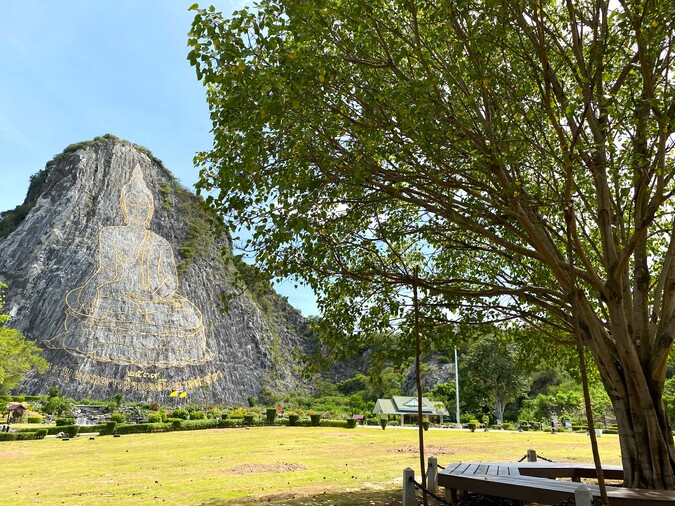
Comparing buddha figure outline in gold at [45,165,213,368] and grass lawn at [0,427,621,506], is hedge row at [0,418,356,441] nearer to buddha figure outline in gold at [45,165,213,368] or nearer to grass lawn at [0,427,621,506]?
grass lawn at [0,427,621,506]

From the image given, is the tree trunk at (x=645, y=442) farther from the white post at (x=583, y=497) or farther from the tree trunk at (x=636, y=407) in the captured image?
the white post at (x=583, y=497)

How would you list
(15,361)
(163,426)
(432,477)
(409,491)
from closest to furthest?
1. (409,491)
2. (432,477)
3. (163,426)
4. (15,361)

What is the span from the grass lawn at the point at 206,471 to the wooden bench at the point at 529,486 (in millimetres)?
1509

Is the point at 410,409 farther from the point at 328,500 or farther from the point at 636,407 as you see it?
the point at 636,407

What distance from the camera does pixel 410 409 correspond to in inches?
2168

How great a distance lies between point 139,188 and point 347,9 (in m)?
70.9

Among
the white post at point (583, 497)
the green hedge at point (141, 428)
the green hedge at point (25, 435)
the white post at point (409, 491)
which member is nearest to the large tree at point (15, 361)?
the green hedge at point (25, 435)

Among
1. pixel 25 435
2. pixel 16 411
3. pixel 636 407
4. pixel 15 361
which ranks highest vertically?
pixel 15 361

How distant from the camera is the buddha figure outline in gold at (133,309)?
53156 mm

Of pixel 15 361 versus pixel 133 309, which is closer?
pixel 15 361

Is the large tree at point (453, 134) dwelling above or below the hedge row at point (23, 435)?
above

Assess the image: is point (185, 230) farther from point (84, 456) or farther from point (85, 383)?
point (84, 456)

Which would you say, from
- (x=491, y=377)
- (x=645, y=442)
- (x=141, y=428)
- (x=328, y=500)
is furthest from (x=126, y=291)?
(x=645, y=442)

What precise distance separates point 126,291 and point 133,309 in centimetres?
253
